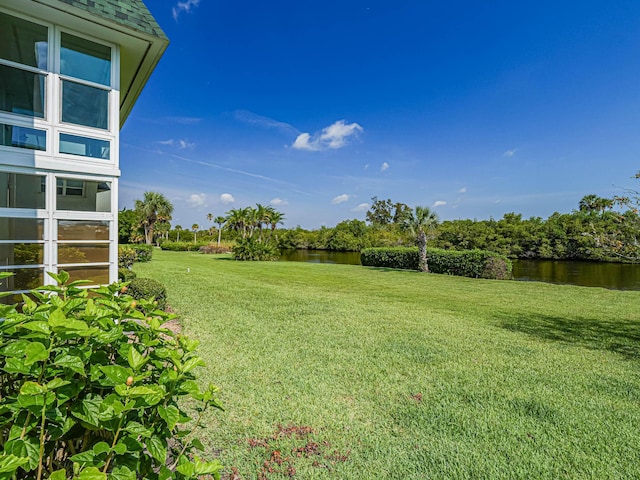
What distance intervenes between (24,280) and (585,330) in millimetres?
9696

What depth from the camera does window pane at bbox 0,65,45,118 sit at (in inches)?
140

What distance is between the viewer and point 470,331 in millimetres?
6188

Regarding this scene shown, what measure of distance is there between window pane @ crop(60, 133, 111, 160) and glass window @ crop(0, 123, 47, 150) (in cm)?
18

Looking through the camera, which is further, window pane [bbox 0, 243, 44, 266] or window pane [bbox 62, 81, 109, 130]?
window pane [bbox 62, 81, 109, 130]

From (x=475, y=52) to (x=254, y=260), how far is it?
801 inches

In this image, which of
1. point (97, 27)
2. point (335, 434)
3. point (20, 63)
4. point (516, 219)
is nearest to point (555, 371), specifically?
point (335, 434)

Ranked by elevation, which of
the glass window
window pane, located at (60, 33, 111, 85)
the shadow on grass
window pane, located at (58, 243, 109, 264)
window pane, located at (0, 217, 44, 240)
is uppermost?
window pane, located at (60, 33, 111, 85)

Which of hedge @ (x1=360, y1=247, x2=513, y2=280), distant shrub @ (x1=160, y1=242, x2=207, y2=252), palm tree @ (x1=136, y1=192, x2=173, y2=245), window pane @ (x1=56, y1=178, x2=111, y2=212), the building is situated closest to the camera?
the building

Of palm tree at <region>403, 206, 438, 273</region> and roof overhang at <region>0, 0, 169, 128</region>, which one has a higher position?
roof overhang at <region>0, 0, 169, 128</region>

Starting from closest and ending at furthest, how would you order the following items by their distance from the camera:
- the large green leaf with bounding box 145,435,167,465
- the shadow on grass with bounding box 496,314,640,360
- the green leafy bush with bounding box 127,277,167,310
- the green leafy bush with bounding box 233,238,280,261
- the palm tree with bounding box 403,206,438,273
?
the large green leaf with bounding box 145,435,167,465
the shadow on grass with bounding box 496,314,640,360
the green leafy bush with bounding box 127,277,167,310
the palm tree with bounding box 403,206,438,273
the green leafy bush with bounding box 233,238,280,261

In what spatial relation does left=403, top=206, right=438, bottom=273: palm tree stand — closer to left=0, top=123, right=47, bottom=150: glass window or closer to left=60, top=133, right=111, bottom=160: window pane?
left=60, top=133, right=111, bottom=160: window pane

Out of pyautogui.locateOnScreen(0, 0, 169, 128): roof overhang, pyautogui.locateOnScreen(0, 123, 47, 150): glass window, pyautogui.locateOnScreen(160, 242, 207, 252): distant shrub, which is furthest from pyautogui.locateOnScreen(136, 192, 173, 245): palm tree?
pyautogui.locateOnScreen(0, 123, 47, 150): glass window

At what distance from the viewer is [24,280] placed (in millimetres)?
3648

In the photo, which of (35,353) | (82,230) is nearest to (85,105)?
(82,230)
